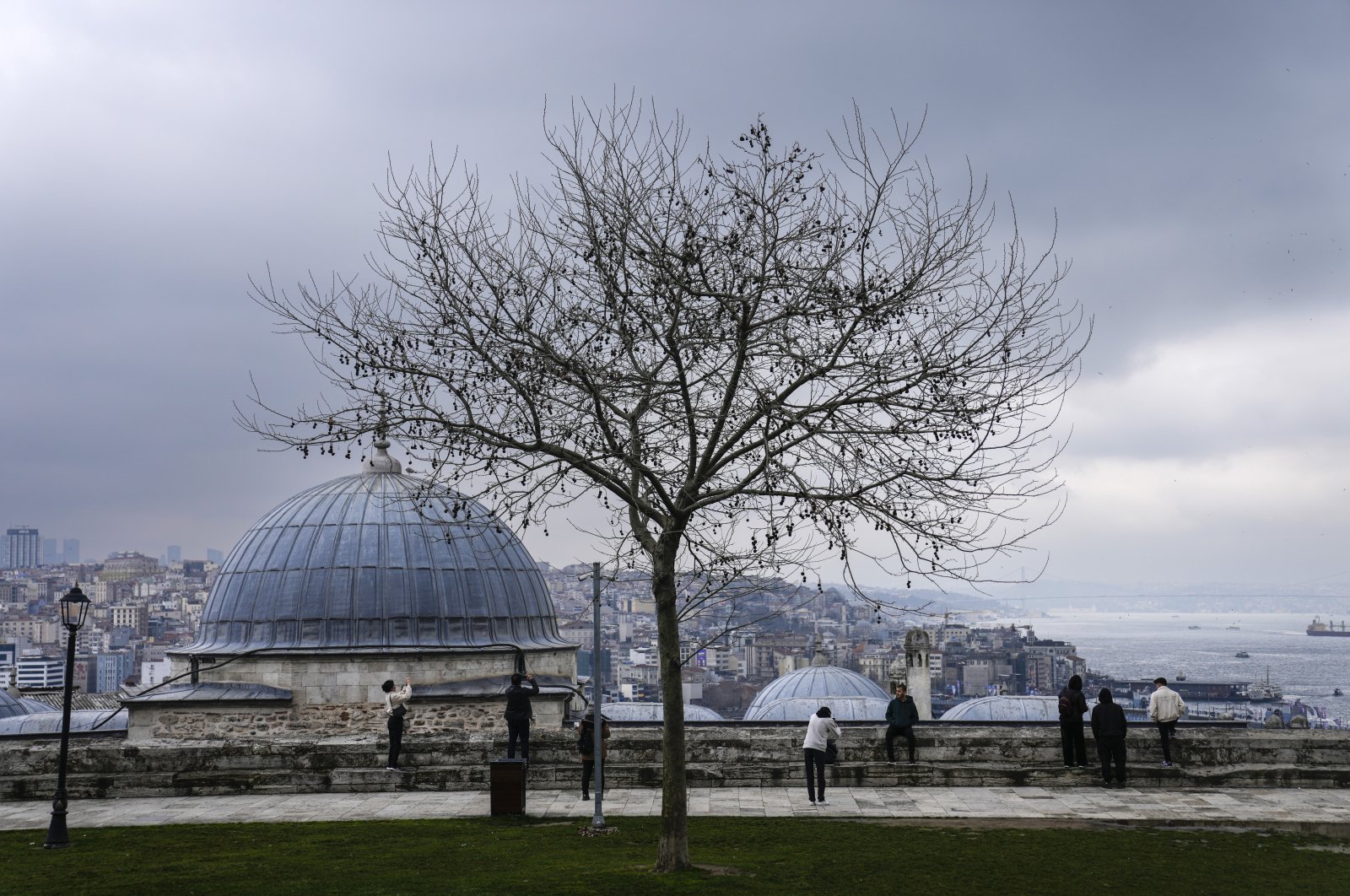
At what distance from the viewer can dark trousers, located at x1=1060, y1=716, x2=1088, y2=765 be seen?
52.5 ft

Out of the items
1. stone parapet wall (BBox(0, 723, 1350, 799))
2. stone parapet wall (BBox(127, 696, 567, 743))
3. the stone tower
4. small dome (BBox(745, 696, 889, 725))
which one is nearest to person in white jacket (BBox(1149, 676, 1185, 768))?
stone parapet wall (BBox(0, 723, 1350, 799))

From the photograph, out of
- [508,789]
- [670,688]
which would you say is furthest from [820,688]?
[670,688]

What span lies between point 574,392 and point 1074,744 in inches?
332

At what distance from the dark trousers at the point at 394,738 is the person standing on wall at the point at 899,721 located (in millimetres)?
6403

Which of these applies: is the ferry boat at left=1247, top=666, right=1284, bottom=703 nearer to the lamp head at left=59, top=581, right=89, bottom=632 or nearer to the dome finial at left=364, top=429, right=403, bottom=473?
the dome finial at left=364, top=429, right=403, bottom=473

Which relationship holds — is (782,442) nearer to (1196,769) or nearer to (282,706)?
(1196,769)

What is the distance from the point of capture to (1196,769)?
16.0 meters

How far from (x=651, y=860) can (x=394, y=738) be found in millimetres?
6015

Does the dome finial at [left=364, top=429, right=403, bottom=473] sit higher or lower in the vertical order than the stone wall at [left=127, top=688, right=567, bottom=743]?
higher

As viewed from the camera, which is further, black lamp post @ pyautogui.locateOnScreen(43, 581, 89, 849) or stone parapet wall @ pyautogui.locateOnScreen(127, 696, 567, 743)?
stone parapet wall @ pyautogui.locateOnScreen(127, 696, 567, 743)

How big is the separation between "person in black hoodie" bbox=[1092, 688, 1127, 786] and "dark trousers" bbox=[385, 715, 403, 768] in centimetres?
890

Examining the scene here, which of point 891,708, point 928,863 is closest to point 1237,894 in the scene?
point 928,863

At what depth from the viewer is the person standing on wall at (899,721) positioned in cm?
1616

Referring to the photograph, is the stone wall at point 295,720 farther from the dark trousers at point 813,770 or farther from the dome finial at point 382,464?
the dark trousers at point 813,770
